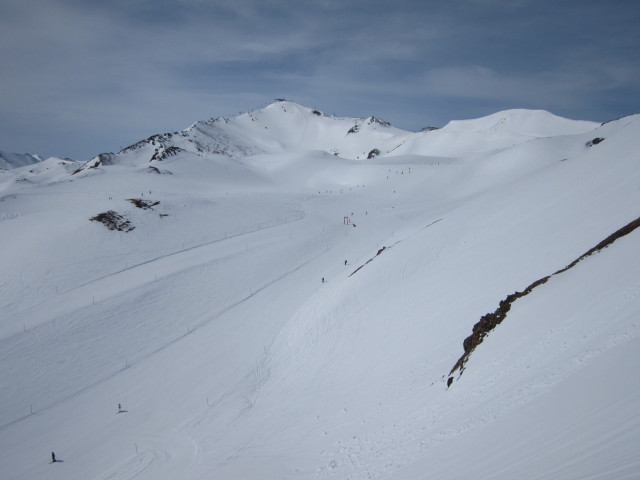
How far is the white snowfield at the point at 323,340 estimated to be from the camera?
675 cm

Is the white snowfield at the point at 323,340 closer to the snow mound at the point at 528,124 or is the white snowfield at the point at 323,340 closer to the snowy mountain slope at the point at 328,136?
the snowy mountain slope at the point at 328,136

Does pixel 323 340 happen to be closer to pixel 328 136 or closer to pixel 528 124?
pixel 528 124

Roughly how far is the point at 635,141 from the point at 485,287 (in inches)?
691

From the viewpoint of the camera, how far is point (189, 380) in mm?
18719

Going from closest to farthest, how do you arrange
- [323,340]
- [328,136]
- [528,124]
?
[323,340] < [528,124] < [328,136]

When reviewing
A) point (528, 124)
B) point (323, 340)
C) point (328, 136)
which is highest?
point (328, 136)

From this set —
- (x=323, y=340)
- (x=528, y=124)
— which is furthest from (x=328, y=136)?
(x=323, y=340)

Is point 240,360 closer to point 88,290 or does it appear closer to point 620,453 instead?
point 88,290

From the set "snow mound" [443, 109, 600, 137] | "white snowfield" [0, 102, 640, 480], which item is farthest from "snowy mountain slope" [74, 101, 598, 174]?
"white snowfield" [0, 102, 640, 480]

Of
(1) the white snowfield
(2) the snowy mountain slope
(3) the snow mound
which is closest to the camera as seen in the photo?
(1) the white snowfield

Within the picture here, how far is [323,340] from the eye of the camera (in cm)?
1977

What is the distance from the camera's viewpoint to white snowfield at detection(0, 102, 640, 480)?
675 cm

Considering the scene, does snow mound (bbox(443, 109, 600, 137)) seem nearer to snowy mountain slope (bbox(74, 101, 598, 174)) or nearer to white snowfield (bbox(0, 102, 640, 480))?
snowy mountain slope (bbox(74, 101, 598, 174))

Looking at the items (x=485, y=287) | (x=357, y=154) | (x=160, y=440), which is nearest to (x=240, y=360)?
(x=160, y=440)
